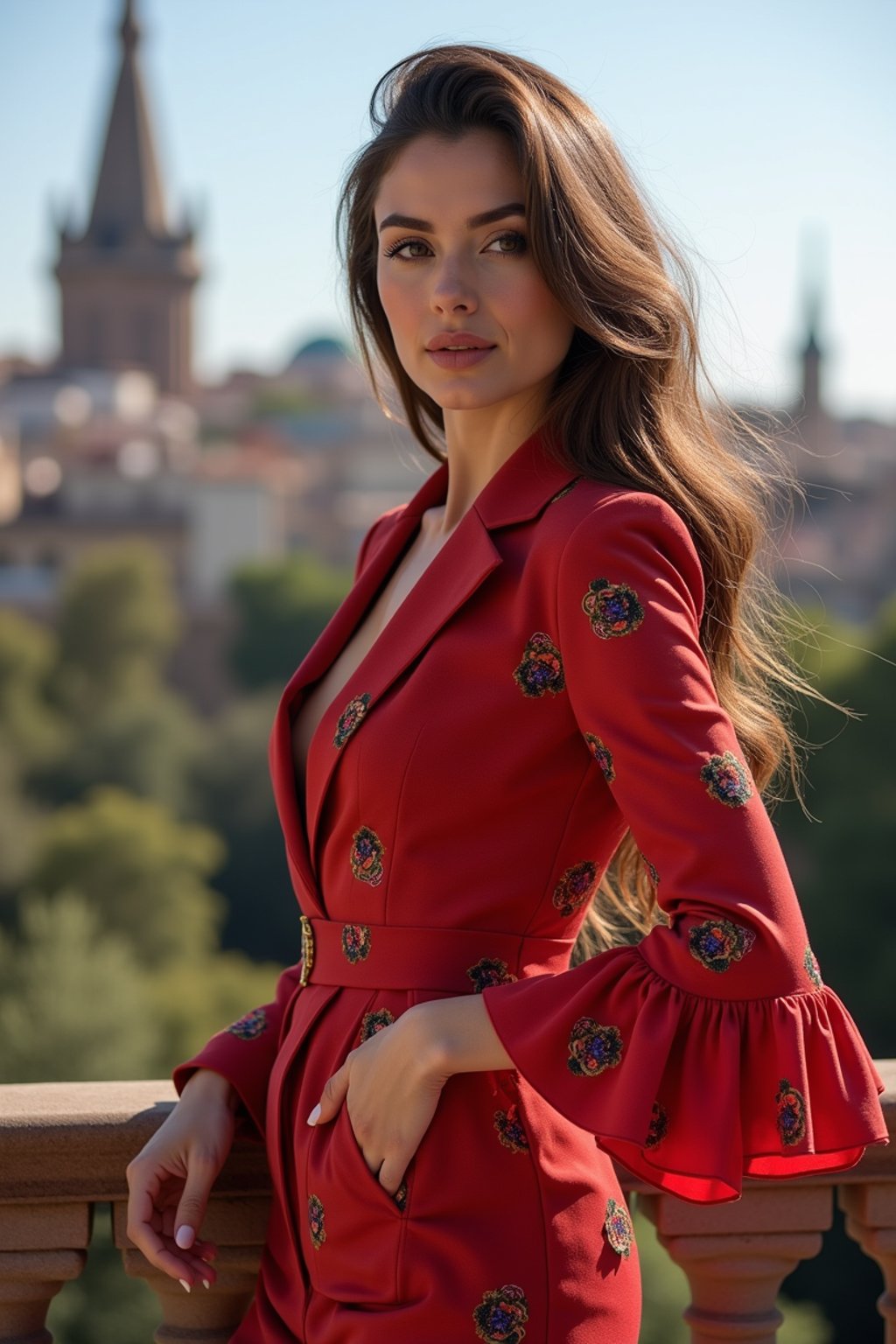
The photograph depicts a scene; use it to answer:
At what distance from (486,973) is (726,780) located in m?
0.26

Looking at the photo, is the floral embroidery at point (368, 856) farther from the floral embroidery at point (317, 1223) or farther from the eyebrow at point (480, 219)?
the eyebrow at point (480, 219)

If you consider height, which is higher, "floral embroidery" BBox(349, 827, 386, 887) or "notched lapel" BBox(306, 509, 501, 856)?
"notched lapel" BBox(306, 509, 501, 856)

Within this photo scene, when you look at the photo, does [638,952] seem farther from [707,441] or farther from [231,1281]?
[231,1281]

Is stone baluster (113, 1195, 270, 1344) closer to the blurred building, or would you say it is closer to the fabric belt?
the fabric belt

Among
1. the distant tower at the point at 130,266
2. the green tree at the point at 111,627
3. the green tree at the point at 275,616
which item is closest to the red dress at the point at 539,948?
the green tree at the point at 111,627

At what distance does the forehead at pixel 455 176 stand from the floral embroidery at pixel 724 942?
0.58m

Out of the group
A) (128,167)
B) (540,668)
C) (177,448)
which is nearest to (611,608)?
(540,668)

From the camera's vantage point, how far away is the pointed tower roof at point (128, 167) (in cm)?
6881

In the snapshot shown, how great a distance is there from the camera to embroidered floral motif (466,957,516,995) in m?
1.43

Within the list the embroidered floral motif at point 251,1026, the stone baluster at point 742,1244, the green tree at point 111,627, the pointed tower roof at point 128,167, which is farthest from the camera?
the pointed tower roof at point 128,167

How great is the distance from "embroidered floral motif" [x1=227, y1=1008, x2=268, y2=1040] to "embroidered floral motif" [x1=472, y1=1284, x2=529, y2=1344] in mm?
355

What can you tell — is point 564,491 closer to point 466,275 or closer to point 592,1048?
point 466,275

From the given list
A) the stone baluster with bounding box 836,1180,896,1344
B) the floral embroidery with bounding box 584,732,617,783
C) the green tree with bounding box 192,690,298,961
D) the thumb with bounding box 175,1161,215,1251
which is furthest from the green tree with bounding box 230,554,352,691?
the floral embroidery with bounding box 584,732,617,783

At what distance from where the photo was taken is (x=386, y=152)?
155 centimetres
